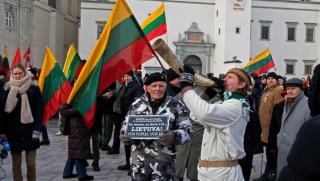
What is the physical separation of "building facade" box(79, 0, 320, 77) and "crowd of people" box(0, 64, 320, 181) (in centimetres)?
3617

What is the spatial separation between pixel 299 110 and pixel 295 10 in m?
50.7

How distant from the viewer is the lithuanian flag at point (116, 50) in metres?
6.06

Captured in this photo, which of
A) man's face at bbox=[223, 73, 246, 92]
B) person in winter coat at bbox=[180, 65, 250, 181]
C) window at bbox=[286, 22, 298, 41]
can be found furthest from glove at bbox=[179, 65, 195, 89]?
window at bbox=[286, 22, 298, 41]

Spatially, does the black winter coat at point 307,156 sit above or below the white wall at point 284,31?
below

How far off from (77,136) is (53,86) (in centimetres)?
201

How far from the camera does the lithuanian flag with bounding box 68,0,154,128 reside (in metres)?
6.06

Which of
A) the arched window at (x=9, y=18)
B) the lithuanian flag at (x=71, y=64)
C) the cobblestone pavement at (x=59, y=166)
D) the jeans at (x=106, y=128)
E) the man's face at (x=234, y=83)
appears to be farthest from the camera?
Answer: the arched window at (x=9, y=18)

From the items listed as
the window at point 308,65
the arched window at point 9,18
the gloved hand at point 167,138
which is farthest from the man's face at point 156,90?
the window at point 308,65

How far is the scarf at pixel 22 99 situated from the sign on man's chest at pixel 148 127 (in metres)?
2.78

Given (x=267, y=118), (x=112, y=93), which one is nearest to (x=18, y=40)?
(x=112, y=93)

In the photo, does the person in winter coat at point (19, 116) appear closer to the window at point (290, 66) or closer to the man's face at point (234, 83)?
the man's face at point (234, 83)

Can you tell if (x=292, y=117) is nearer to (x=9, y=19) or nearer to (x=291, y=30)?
(x=9, y=19)

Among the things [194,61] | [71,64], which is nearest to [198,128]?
[71,64]

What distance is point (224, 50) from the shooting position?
47750 mm
